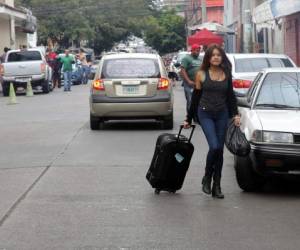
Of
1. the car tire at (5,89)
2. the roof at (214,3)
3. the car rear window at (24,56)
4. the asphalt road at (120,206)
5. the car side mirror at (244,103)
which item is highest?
the roof at (214,3)

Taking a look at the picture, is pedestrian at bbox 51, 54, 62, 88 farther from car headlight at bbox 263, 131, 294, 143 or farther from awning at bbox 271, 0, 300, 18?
car headlight at bbox 263, 131, 294, 143

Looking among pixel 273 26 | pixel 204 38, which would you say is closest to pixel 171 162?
pixel 273 26

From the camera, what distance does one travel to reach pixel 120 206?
8578 millimetres

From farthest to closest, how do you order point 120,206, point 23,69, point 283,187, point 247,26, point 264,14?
point 23,69 < point 247,26 < point 264,14 < point 283,187 < point 120,206

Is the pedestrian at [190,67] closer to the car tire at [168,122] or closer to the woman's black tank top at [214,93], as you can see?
the car tire at [168,122]

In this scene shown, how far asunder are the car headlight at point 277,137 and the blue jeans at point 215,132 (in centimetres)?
54

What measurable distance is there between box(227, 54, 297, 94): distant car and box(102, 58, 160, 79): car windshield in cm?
200

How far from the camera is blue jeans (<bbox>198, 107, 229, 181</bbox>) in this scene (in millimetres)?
8930

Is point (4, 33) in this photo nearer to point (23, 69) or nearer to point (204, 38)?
point (204, 38)

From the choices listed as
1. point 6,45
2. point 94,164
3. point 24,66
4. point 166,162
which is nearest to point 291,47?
point 24,66

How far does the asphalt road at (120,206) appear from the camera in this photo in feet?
23.1

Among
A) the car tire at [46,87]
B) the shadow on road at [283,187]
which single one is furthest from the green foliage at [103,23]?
the shadow on road at [283,187]

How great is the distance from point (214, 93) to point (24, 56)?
78.5 ft

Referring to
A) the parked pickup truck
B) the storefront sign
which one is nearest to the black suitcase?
the storefront sign
